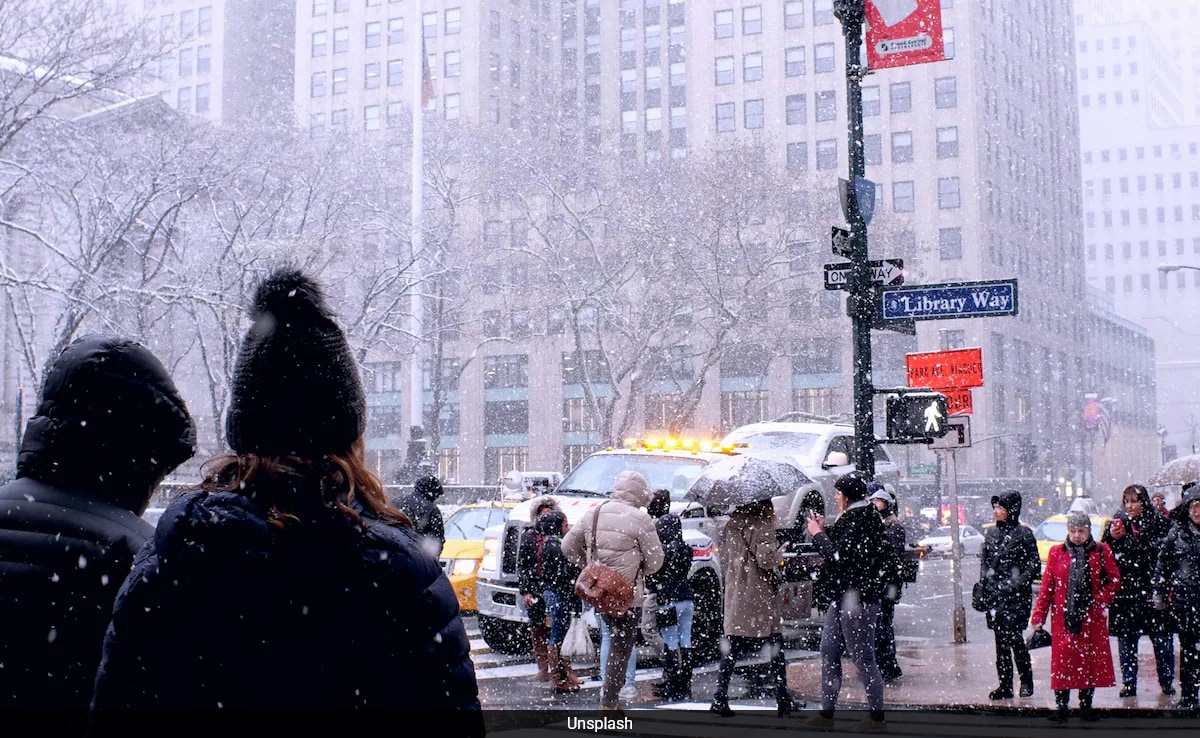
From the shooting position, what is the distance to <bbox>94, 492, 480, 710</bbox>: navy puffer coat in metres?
2.30

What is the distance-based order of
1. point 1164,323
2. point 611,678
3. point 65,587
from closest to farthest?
1. point 65,587
2. point 611,678
3. point 1164,323

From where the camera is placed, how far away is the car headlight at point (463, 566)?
15.8 metres

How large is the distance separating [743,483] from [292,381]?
304 inches

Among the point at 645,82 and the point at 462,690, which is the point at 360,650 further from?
the point at 645,82

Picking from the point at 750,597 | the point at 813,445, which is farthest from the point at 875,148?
the point at 750,597

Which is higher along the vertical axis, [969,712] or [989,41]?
[989,41]

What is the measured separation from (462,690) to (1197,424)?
14203 centimetres

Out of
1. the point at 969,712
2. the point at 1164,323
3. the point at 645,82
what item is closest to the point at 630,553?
the point at 969,712

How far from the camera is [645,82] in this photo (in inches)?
3617

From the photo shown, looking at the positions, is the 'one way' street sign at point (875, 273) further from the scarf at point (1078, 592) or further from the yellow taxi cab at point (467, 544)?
the yellow taxi cab at point (467, 544)

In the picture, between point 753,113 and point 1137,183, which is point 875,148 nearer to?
point 753,113

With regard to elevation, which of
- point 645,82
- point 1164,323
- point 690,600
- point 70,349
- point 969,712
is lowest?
point 969,712

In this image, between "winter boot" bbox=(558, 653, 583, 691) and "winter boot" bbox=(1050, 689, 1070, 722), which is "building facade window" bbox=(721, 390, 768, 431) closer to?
"winter boot" bbox=(558, 653, 583, 691)

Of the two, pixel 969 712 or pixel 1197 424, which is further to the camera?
pixel 1197 424
